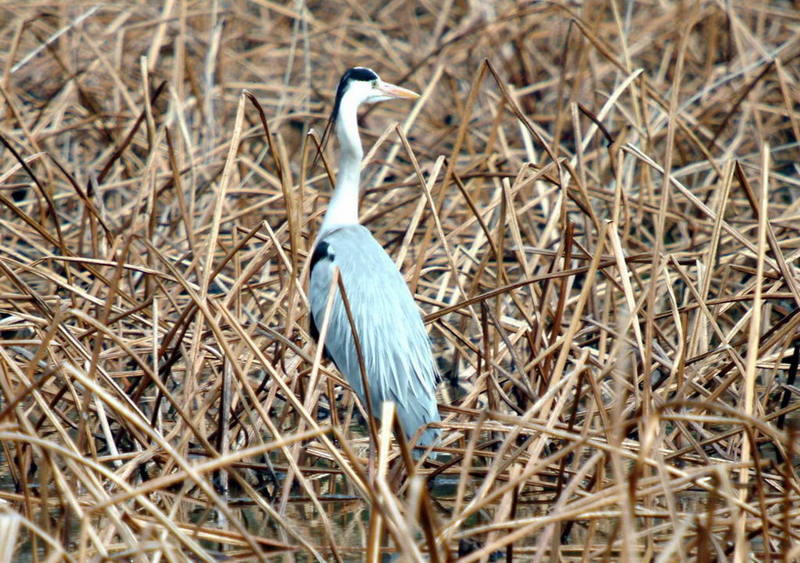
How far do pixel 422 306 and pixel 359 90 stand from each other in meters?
1.28

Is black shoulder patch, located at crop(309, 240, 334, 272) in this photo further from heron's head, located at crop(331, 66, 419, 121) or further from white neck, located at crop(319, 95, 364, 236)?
heron's head, located at crop(331, 66, 419, 121)

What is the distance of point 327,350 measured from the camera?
4.05 m

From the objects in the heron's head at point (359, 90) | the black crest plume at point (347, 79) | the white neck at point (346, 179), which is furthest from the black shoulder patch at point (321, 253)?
the heron's head at point (359, 90)

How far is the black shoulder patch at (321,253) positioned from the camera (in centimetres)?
395

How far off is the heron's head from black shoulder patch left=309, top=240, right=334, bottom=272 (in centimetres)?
57

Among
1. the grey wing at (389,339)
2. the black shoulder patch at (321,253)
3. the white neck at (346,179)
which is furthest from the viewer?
the white neck at (346,179)

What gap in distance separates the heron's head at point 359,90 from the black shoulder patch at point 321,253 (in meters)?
0.57

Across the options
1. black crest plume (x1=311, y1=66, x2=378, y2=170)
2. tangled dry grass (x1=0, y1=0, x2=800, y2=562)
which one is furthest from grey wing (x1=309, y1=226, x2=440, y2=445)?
black crest plume (x1=311, y1=66, x2=378, y2=170)

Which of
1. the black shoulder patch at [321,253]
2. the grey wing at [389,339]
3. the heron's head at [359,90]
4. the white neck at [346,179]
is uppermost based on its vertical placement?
the heron's head at [359,90]

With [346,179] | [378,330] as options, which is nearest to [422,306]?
[346,179]

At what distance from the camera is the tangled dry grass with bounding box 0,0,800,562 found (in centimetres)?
245

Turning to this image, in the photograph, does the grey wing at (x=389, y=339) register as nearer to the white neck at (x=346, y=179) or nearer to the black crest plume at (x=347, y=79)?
the white neck at (x=346, y=179)

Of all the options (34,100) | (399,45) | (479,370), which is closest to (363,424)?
(479,370)

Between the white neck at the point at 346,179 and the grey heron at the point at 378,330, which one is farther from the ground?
the white neck at the point at 346,179
